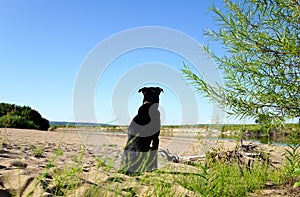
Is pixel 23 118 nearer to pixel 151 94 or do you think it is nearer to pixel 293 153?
pixel 151 94

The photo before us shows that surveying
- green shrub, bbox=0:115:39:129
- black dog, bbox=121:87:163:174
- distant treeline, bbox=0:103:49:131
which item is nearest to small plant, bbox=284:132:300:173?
black dog, bbox=121:87:163:174

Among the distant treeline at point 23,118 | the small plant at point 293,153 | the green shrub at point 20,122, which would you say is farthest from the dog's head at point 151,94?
the green shrub at point 20,122

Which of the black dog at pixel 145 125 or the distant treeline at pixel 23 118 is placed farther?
the distant treeline at pixel 23 118

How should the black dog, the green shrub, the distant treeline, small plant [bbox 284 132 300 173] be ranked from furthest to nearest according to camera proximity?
1. the distant treeline
2. the green shrub
3. the black dog
4. small plant [bbox 284 132 300 173]

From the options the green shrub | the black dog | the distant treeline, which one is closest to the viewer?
the black dog

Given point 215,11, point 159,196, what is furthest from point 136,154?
point 215,11

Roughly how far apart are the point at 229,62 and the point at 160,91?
1.63 meters

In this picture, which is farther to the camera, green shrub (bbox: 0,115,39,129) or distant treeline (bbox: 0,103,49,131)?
distant treeline (bbox: 0,103,49,131)

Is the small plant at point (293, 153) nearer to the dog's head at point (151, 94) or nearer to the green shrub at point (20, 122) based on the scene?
the dog's head at point (151, 94)

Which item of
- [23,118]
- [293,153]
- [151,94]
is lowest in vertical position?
[293,153]

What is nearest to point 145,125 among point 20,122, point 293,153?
point 293,153

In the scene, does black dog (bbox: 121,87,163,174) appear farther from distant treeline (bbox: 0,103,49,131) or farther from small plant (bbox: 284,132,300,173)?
distant treeline (bbox: 0,103,49,131)

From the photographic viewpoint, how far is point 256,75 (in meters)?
3.57

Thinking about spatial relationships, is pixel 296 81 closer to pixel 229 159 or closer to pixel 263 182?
pixel 263 182
